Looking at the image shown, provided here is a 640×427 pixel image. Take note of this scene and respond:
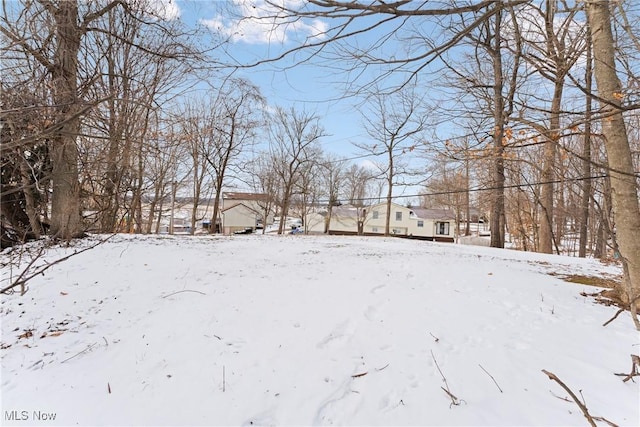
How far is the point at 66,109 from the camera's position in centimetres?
228

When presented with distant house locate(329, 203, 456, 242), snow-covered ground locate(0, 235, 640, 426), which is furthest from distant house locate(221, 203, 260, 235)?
snow-covered ground locate(0, 235, 640, 426)

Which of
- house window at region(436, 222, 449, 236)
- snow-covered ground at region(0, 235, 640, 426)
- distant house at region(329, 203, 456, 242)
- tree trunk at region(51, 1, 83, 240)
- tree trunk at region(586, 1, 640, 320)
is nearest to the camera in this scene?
snow-covered ground at region(0, 235, 640, 426)

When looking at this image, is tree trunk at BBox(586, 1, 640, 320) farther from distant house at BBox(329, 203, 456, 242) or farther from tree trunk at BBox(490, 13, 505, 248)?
distant house at BBox(329, 203, 456, 242)

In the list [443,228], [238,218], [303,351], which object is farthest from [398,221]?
[303,351]

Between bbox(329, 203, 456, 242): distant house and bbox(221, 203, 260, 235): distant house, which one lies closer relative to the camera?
bbox(329, 203, 456, 242): distant house

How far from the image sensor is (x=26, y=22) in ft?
9.11

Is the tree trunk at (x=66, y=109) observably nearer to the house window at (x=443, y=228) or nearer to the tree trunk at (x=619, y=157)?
the tree trunk at (x=619, y=157)

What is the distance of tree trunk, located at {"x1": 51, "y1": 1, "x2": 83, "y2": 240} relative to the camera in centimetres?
207

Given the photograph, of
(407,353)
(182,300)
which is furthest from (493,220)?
(182,300)

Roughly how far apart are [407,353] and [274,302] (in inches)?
60.3

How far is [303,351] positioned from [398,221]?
35.6 metres

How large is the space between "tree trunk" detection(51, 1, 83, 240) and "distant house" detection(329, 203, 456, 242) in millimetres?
29660

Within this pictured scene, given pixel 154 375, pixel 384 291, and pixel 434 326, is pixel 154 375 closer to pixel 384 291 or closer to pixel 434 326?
pixel 434 326

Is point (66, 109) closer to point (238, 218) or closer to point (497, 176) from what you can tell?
point (497, 176)
